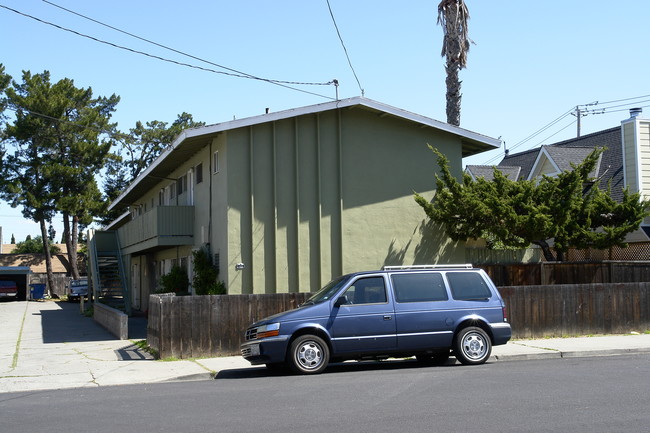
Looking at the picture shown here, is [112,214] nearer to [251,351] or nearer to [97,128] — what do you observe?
[97,128]

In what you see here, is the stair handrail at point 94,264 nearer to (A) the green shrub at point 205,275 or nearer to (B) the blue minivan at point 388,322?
(A) the green shrub at point 205,275

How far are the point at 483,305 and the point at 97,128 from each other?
137 ft

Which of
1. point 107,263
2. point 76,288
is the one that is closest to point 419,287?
point 107,263

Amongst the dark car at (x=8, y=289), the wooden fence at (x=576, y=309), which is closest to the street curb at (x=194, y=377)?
the wooden fence at (x=576, y=309)

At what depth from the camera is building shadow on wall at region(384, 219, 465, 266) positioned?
20641 mm

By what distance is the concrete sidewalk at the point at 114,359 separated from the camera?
12.5 meters

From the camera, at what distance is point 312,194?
1978cm

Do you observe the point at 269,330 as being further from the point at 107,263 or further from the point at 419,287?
the point at 107,263

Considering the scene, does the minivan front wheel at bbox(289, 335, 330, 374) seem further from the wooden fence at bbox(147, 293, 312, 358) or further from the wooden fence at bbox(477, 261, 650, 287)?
the wooden fence at bbox(477, 261, 650, 287)

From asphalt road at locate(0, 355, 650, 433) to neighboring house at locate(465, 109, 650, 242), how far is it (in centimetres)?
1264

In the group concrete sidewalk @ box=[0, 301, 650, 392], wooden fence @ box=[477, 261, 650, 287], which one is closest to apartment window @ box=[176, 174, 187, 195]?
concrete sidewalk @ box=[0, 301, 650, 392]

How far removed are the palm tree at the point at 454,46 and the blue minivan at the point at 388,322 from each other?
1678 centimetres

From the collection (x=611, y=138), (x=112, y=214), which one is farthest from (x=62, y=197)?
(x=611, y=138)

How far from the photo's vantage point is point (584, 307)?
1750 cm
